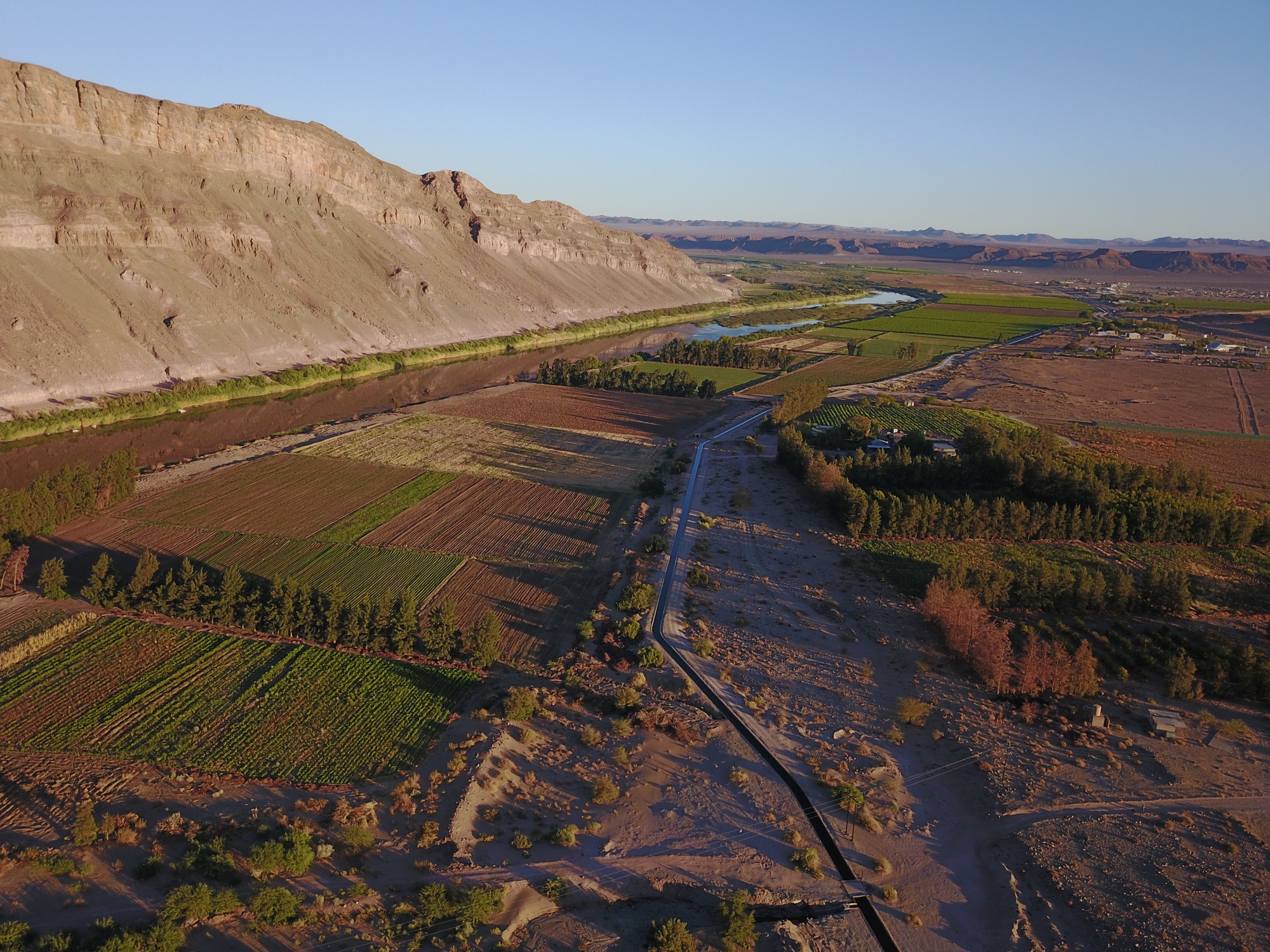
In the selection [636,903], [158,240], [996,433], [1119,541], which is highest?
[158,240]

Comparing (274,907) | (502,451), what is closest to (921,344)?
(502,451)

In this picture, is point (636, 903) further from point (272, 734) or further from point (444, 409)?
point (444, 409)

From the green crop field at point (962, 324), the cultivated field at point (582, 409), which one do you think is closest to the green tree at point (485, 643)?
the cultivated field at point (582, 409)

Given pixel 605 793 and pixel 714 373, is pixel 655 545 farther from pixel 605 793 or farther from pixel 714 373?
pixel 714 373

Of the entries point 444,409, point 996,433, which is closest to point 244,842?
point 996,433

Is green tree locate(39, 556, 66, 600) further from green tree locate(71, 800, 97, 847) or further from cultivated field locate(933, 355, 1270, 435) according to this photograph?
cultivated field locate(933, 355, 1270, 435)

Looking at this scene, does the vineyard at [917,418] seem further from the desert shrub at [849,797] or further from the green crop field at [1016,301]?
the green crop field at [1016,301]
